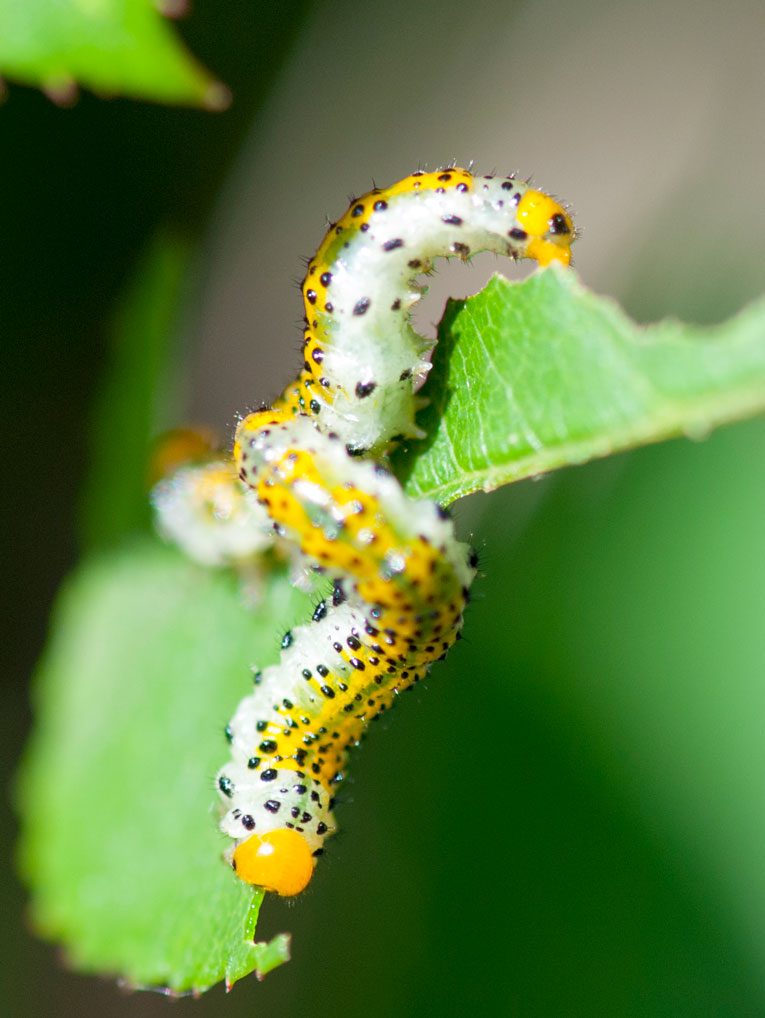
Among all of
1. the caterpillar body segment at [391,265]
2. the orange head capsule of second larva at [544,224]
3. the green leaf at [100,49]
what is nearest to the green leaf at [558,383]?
the caterpillar body segment at [391,265]

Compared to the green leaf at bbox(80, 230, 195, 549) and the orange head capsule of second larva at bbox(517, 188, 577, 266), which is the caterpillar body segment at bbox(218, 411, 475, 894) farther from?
the green leaf at bbox(80, 230, 195, 549)

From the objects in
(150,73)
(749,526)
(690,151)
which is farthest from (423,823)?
(690,151)

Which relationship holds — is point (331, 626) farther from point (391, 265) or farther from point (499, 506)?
point (499, 506)

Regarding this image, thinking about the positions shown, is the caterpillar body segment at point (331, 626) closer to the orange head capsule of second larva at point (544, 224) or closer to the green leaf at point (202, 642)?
the green leaf at point (202, 642)

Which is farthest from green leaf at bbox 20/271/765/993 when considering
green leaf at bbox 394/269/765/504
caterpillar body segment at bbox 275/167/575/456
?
caterpillar body segment at bbox 275/167/575/456

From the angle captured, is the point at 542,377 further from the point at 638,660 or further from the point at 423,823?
the point at 423,823

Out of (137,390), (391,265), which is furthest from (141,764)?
(391,265)
